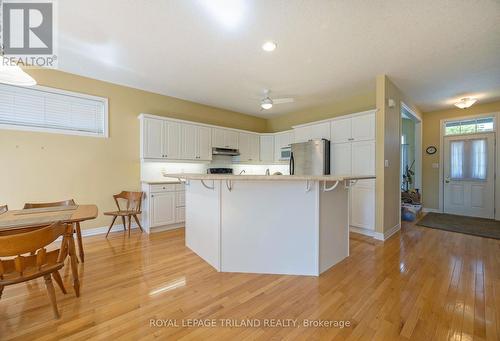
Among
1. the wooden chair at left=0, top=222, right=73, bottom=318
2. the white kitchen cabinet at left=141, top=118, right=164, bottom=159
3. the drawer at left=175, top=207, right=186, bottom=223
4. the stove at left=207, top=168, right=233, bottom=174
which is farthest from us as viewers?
the stove at left=207, top=168, right=233, bottom=174

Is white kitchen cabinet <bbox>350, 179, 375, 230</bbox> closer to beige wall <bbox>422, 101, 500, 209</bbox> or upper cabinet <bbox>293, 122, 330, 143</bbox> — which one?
upper cabinet <bbox>293, 122, 330, 143</bbox>

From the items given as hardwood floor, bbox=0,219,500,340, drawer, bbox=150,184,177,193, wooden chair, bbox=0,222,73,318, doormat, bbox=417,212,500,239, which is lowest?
hardwood floor, bbox=0,219,500,340

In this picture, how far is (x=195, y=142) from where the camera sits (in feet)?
15.2

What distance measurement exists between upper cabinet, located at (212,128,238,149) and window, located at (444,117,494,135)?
18.0 ft

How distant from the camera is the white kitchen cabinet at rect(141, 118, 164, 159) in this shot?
3955mm

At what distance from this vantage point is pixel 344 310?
1741 millimetres

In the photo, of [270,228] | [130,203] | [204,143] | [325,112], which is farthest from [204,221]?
[325,112]

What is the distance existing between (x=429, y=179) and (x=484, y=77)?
302 cm

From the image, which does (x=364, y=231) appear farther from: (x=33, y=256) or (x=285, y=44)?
(x=33, y=256)

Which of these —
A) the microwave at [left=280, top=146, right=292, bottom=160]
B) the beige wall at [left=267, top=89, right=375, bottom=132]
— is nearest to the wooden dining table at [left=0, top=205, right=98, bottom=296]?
the microwave at [left=280, top=146, right=292, bottom=160]

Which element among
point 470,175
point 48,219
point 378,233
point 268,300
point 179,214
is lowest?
point 268,300

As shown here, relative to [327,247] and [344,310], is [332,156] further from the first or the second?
[344,310]

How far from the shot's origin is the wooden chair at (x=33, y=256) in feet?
4.52

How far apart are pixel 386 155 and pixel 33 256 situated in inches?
181
